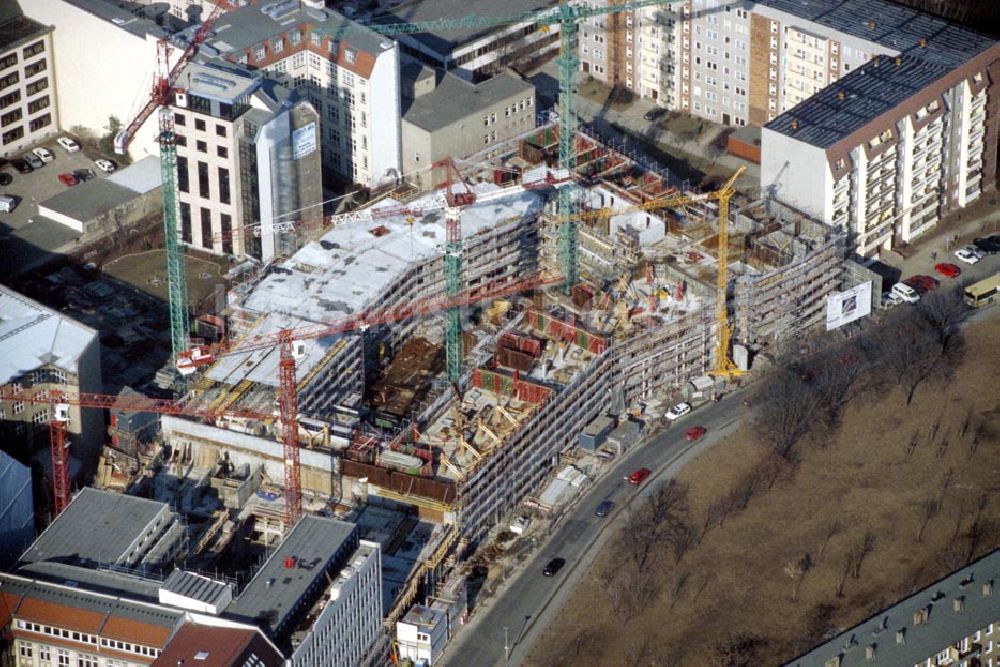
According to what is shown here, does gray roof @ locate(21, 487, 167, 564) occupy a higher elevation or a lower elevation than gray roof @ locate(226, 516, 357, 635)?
lower

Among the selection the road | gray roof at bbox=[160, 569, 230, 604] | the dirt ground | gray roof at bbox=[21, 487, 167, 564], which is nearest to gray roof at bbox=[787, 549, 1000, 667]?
the dirt ground

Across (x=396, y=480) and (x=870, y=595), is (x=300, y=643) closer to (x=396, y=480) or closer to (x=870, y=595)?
(x=396, y=480)

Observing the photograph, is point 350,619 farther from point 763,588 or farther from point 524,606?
point 763,588

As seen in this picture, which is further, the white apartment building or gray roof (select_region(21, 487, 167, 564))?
gray roof (select_region(21, 487, 167, 564))

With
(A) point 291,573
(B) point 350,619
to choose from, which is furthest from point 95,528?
(B) point 350,619

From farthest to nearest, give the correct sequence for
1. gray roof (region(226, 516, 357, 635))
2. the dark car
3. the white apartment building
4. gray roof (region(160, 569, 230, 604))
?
the dark car < gray roof (region(160, 569, 230, 604)) < gray roof (region(226, 516, 357, 635)) < the white apartment building

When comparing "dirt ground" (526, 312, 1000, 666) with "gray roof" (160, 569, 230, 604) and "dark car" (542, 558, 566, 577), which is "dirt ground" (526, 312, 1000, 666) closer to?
"dark car" (542, 558, 566, 577)

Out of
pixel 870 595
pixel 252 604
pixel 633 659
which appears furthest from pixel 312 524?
pixel 870 595

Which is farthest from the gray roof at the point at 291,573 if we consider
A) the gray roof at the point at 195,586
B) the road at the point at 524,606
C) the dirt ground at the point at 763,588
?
the dirt ground at the point at 763,588
